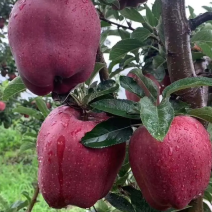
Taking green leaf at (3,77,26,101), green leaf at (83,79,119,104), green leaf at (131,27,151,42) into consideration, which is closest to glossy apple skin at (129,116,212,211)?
green leaf at (83,79,119,104)

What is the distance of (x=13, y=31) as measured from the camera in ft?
1.93

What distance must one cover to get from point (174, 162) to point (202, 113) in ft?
0.35

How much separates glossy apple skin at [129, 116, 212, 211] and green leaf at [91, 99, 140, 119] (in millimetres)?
29

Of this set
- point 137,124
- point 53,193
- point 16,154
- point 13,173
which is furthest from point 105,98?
point 16,154

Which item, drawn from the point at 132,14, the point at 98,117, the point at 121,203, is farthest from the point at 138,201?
the point at 132,14

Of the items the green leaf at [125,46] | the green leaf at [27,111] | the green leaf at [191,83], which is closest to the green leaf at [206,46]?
the green leaf at [125,46]

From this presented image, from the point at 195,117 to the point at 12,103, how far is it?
2.74 metres

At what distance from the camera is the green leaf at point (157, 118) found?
52 centimetres

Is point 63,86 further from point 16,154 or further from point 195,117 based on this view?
point 16,154

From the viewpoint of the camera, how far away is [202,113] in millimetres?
640

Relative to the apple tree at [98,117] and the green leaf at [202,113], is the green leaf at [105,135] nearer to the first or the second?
the apple tree at [98,117]

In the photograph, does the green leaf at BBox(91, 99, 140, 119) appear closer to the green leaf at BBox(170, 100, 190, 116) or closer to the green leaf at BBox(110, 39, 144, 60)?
the green leaf at BBox(170, 100, 190, 116)

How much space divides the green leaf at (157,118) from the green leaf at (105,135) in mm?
63

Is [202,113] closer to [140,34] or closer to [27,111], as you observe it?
[140,34]
